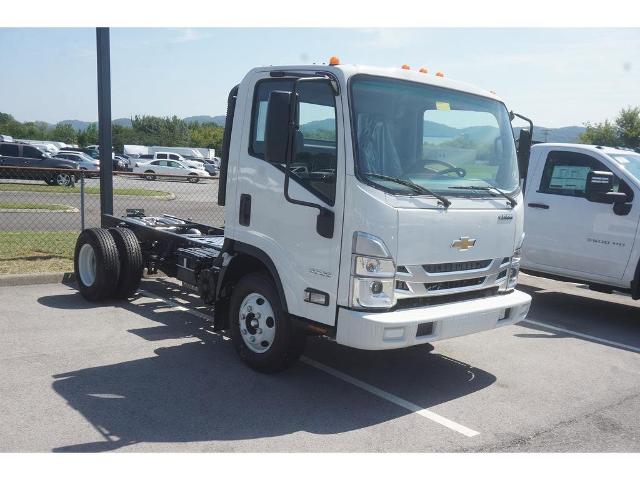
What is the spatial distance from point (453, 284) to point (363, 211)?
1109 mm

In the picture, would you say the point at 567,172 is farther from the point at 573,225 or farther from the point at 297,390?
the point at 297,390

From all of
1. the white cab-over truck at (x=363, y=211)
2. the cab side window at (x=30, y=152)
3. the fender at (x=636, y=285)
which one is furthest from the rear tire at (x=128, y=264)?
the cab side window at (x=30, y=152)

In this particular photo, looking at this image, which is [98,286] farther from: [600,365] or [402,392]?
[600,365]

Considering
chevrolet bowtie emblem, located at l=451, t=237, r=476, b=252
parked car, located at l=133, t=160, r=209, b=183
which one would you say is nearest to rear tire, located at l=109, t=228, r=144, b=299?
chevrolet bowtie emblem, located at l=451, t=237, r=476, b=252

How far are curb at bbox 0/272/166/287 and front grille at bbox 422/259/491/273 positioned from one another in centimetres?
591

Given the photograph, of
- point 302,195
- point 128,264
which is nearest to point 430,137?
point 302,195

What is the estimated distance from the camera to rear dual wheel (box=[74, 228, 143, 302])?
7.52 meters

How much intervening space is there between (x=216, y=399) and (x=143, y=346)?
1.57 meters

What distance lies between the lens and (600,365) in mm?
6297

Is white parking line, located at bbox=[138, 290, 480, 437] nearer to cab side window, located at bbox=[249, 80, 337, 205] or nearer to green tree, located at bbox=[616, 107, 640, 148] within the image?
cab side window, located at bbox=[249, 80, 337, 205]

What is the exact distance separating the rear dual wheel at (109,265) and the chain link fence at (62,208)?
1.35 metres

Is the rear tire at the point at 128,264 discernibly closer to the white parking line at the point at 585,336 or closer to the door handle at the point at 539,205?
the white parking line at the point at 585,336

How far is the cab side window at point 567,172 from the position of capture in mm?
8172

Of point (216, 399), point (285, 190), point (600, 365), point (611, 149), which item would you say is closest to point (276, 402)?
point (216, 399)
